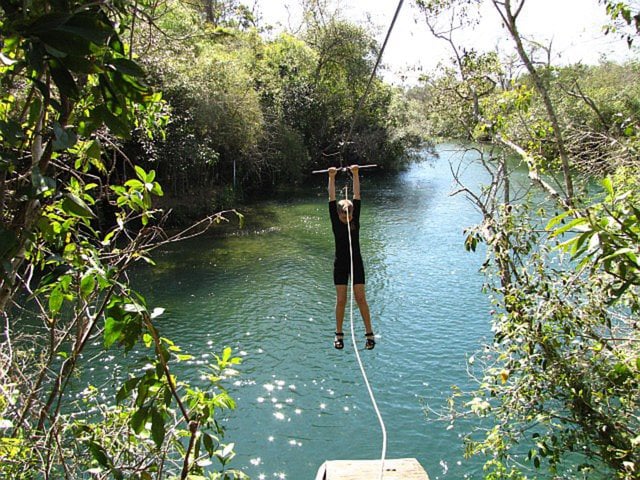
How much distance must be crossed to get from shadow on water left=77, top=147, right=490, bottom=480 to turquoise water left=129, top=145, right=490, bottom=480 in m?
0.03

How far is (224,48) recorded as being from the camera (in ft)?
84.3

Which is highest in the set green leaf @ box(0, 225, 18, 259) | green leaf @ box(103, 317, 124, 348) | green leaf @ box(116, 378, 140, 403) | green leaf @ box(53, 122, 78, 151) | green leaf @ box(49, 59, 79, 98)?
green leaf @ box(49, 59, 79, 98)

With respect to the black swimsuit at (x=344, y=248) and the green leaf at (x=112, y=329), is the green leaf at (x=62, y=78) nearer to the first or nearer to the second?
the green leaf at (x=112, y=329)

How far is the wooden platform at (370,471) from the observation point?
5.02 meters

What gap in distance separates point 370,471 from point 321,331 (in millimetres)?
7370

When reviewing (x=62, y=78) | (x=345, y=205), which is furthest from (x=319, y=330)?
(x=62, y=78)

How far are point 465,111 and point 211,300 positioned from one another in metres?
8.17

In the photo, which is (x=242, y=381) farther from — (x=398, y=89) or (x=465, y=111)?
(x=398, y=89)

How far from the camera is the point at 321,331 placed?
1248cm

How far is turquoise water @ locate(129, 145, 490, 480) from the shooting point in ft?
28.9

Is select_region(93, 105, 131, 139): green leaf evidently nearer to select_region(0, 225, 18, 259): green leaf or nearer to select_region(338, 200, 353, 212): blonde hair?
select_region(0, 225, 18, 259): green leaf

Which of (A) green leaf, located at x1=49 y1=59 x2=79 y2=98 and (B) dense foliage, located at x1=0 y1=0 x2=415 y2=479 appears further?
(B) dense foliage, located at x1=0 y1=0 x2=415 y2=479

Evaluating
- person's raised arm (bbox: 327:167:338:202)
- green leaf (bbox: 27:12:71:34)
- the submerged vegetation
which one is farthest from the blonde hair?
green leaf (bbox: 27:12:71:34)

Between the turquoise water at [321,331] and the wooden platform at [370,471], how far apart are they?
2.73m
